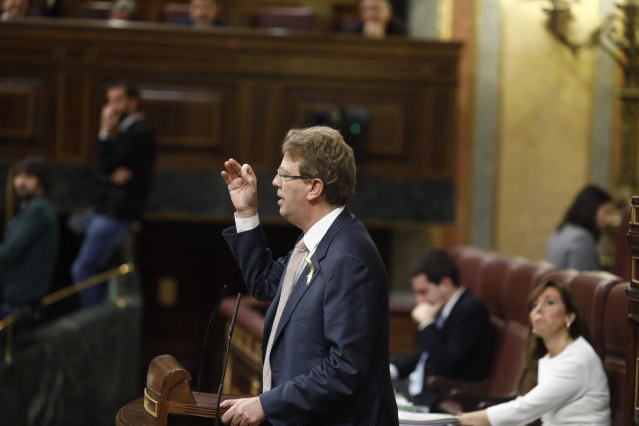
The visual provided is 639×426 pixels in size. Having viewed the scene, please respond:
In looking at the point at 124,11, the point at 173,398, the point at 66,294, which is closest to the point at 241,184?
the point at 173,398

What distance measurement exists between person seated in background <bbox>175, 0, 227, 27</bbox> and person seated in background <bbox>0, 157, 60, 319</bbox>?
7.72 feet

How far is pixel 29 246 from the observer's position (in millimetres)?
5348

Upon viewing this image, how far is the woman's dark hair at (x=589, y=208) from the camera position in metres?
5.09

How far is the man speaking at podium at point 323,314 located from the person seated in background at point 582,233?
9.33 feet

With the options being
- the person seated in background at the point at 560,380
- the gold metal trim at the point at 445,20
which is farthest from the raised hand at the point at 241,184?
the gold metal trim at the point at 445,20

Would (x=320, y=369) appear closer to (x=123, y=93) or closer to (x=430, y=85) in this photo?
(x=123, y=93)

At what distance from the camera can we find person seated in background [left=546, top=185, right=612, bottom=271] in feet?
16.4

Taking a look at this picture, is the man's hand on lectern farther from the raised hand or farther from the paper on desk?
the paper on desk

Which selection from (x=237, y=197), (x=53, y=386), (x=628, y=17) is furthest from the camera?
(x=628, y=17)

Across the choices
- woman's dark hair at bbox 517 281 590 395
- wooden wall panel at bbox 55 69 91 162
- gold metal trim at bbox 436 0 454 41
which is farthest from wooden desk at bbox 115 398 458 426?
gold metal trim at bbox 436 0 454 41

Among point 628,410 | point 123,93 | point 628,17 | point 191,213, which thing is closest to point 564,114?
point 628,17

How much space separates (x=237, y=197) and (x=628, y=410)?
1231mm

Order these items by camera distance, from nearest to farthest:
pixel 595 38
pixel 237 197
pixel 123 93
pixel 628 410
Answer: pixel 237 197, pixel 628 410, pixel 123 93, pixel 595 38

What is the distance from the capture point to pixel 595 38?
306 inches
